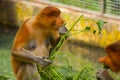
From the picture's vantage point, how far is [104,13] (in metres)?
11.6

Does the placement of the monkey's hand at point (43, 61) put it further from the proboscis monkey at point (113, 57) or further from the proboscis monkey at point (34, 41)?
the proboscis monkey at point (113, 57)

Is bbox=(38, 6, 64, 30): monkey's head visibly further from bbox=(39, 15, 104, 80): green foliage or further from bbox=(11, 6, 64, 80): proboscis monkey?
bbox=(39, 15, 104, 80): green foliage

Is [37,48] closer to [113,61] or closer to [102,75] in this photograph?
[102,75]

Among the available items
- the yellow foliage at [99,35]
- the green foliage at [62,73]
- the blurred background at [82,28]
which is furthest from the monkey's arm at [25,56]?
the yellow foliage at [99,35]

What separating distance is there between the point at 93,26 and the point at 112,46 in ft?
15.8

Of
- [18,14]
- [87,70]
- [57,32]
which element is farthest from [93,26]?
[87,70]

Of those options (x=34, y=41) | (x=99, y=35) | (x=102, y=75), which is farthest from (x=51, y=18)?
(x=99, y=35)

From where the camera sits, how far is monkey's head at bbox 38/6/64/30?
24.6 ft

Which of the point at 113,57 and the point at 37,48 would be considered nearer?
the point at 113,57

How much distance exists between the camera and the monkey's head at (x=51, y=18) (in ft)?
24.6

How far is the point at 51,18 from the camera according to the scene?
7598 mm

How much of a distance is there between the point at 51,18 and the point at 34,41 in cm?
60

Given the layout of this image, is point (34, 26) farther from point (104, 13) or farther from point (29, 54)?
point (104, 13)

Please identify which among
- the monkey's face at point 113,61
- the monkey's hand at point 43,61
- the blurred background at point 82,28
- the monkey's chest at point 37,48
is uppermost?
the monkey's face at point 113,61
